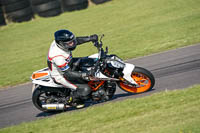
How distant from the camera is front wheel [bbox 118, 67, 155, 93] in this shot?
6.55 metres

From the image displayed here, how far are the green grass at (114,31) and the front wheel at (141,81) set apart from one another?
4.04m

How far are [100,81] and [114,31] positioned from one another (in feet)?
28.9

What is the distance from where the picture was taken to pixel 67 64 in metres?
6.50

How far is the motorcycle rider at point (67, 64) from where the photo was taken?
253 inches

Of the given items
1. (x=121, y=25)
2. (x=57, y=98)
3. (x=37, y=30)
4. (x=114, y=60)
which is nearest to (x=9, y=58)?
(x=37, y=30)

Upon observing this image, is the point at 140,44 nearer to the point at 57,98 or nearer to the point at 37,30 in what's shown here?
the point at 57,98

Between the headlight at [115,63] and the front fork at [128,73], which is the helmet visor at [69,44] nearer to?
the headlight at [115,63]

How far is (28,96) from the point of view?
882cm

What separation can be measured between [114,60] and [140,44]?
19.5 ft

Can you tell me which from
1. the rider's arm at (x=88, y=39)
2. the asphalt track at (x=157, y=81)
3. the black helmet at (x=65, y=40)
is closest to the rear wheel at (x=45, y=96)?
the asphalt track at (x=157, y=81)

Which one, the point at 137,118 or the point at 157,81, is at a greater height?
the point at 137,118

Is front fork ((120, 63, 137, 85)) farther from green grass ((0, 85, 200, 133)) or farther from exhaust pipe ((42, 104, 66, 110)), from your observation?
exhaust pipe ((42, 104, 66, 110))

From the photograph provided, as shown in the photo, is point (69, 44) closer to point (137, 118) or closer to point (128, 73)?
point (128, 73)

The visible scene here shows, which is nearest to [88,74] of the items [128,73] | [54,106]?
[128,73]
